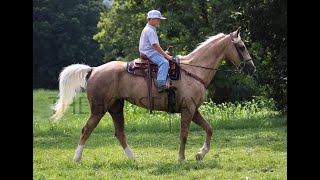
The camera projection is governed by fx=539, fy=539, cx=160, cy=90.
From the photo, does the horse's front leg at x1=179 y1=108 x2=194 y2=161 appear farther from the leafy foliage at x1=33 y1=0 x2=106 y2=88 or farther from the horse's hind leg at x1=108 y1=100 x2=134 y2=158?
the leafy foliage at x1=33 y1=0 x2=106 y2=88

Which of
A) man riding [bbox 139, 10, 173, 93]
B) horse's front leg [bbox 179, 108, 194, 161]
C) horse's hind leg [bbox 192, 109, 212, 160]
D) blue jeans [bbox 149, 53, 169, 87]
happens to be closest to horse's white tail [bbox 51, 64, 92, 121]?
man riding [bbox 139, 10, 173, 93]

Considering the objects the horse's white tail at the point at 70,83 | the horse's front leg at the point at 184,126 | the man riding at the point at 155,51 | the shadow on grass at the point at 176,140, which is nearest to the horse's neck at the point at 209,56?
the man riding at the point at 155,51

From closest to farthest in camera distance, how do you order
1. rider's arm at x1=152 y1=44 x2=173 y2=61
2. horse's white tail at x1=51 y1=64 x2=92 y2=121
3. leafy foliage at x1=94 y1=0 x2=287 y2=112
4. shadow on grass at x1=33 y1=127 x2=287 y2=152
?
rider's arm at x1=152 y1=44 x2=173 y2=61, horse's white tail at x1=51 y1=64 x2=92 y2=121, shadow on grass at x1=33 y1=127 x2=287 y2=152, leafy foliage at x1=94 y1=0 x2=287 y2=112

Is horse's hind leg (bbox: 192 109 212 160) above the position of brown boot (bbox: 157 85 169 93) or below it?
below

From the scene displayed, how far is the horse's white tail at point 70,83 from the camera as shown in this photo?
9883 millimetres

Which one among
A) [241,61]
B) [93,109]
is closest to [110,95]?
[93,109]

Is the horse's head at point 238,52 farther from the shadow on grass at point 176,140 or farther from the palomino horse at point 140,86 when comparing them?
the shadow on grass at point 176,140

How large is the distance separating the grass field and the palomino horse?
61cm

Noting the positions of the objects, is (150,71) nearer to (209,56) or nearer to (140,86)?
(140,86)

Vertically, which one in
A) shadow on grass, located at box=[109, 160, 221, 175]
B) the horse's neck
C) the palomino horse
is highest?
the horse's neck

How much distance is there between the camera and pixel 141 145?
12484 mm

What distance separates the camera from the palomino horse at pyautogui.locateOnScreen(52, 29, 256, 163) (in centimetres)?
970

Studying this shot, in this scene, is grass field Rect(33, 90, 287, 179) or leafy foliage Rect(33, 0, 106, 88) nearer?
grass field Rect(33, 90, 287, 179)

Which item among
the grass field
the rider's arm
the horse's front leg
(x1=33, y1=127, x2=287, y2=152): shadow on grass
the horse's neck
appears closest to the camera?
the grass field
